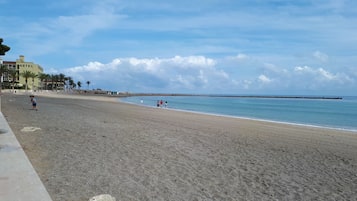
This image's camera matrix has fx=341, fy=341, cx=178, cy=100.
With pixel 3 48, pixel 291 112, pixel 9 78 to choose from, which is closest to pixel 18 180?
pixel 3 48

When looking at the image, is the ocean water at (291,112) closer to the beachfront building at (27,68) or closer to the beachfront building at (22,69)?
the beachfront building at (22,69)

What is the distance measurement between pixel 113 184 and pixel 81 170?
46.9 inches

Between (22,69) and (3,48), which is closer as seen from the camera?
(3,48)

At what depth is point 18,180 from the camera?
511 centimetres

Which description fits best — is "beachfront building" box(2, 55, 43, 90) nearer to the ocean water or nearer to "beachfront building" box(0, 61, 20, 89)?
"beachfront building" box(0, 61, 20, 89)

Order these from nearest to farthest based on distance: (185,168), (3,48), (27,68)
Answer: (185,168) < (3,48) < (27,68)

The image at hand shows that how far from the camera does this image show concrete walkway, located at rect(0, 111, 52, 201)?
4.38m

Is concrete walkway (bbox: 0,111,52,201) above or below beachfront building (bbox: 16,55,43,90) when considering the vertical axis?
below

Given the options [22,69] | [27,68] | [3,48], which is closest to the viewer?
[3,48]

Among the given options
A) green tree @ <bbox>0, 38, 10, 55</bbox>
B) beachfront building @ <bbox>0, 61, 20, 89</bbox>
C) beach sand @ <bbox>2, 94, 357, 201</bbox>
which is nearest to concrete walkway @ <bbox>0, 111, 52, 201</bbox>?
beach sand @ <bbox>2, 94, 357, 201</bbox>

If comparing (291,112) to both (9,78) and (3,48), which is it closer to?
(3,48)

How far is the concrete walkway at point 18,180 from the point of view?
172 inches

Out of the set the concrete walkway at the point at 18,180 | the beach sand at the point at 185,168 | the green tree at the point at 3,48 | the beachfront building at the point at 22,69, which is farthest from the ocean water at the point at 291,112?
the beachfront building at the point at 22,69

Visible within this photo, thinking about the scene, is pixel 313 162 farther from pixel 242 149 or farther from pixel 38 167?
pixel 38 167
